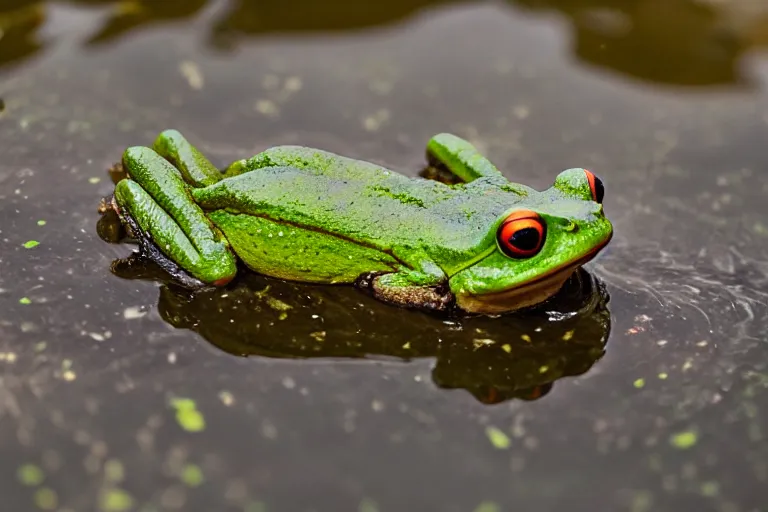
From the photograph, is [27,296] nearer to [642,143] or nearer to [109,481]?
[109,481]

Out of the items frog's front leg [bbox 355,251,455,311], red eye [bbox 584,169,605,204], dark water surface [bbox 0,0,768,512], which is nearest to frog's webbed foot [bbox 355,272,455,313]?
frog's front leg [bbox 355,251,455,311]

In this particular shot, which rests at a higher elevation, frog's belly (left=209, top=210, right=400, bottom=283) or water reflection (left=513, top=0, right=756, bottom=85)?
water reflection (left=513, top=0, right=756, bottom=85)

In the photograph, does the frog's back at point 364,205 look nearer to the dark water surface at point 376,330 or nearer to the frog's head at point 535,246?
the frog's head at point 535,246

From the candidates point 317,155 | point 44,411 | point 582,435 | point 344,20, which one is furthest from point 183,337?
point 344,20

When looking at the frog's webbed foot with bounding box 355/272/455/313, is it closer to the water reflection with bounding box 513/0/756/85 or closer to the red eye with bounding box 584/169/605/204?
the red eye with bounding box 584/169/605/204

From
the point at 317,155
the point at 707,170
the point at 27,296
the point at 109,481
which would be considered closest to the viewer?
the point at 109,481

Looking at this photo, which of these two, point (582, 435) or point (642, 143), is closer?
point (582, 435)

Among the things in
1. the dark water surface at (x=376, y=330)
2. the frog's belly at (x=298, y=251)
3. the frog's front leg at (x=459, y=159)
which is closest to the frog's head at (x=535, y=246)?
the dark water surface at (x=376, y=330)
